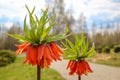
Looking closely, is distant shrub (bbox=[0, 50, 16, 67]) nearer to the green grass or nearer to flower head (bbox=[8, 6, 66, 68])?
the green grass

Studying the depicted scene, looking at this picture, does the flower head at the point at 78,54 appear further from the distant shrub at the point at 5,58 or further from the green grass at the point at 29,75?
the distant shrub at the point at 5,58

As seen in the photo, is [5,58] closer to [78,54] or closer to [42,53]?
[78,54]

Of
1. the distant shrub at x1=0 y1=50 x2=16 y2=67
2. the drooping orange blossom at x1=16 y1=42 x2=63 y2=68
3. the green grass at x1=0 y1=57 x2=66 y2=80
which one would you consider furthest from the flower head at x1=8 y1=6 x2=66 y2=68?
the distant shrub at x1=0 y1=50 x2=16 y2=67

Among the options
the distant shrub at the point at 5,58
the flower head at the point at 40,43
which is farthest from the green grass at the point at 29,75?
the flower head at the point at 40,43

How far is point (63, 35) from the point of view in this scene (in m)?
2.47

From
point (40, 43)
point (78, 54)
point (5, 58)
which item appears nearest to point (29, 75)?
point (5, 58)

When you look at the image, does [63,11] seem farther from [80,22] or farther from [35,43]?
[35,43]

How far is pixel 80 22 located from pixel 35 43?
59354mm

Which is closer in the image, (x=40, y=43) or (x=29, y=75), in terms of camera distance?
(x=40, y=43)

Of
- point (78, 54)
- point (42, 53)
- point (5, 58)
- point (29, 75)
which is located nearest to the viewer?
point (42, 53)

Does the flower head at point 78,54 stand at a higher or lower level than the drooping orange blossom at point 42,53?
lower

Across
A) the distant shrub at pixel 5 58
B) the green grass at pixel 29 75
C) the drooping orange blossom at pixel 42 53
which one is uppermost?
the drooping orange blossom at pixel 42 53

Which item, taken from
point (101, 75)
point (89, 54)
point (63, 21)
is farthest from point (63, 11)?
point (89, 54)

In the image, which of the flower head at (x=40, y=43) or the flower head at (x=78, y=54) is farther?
the flower head at (x=78, y=54)
